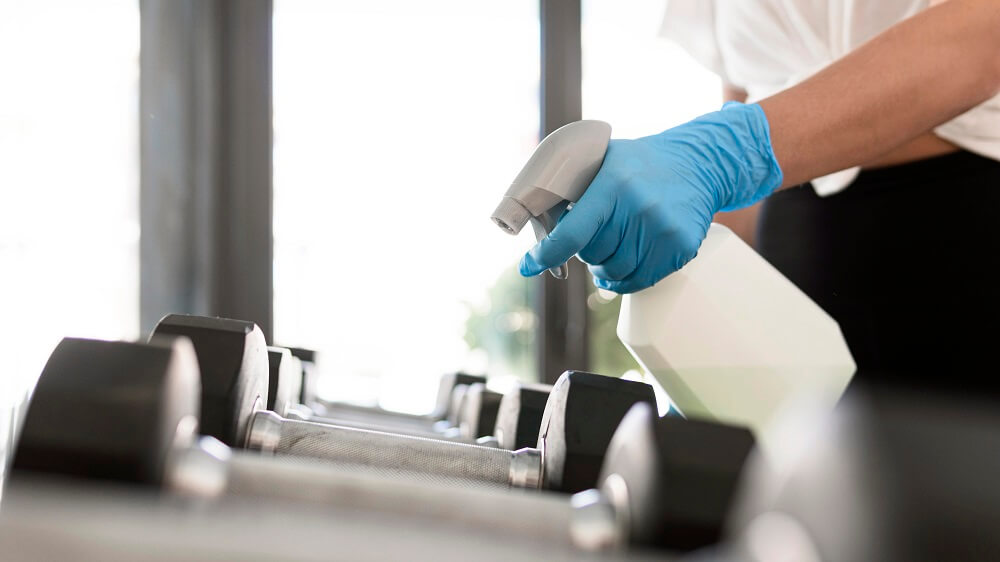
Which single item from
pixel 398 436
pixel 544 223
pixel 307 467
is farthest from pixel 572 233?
pixel 307 467

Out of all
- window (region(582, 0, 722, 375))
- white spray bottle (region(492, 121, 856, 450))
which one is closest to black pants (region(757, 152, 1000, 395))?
white spray bottle (region(492, 121, 856, 450))

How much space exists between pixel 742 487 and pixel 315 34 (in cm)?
310

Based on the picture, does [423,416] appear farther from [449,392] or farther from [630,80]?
[630,80]

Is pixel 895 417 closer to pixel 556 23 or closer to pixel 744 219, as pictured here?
pixel 744 219

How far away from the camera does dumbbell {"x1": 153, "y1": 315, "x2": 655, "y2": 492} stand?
0.54 m

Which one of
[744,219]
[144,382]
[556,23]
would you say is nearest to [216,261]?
[556,23]

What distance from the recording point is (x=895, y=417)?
1.00 ft

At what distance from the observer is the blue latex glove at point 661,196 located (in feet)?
2.79

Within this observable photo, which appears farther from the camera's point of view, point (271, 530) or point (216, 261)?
point (216, 261)

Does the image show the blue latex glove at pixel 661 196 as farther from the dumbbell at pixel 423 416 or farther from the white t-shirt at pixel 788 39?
the dumbbell at pixel 423 416

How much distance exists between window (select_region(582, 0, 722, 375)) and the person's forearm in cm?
219

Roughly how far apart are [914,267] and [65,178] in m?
2.15

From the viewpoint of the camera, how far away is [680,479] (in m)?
0.36

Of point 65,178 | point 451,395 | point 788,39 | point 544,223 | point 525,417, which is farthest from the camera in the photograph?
point 65,178
